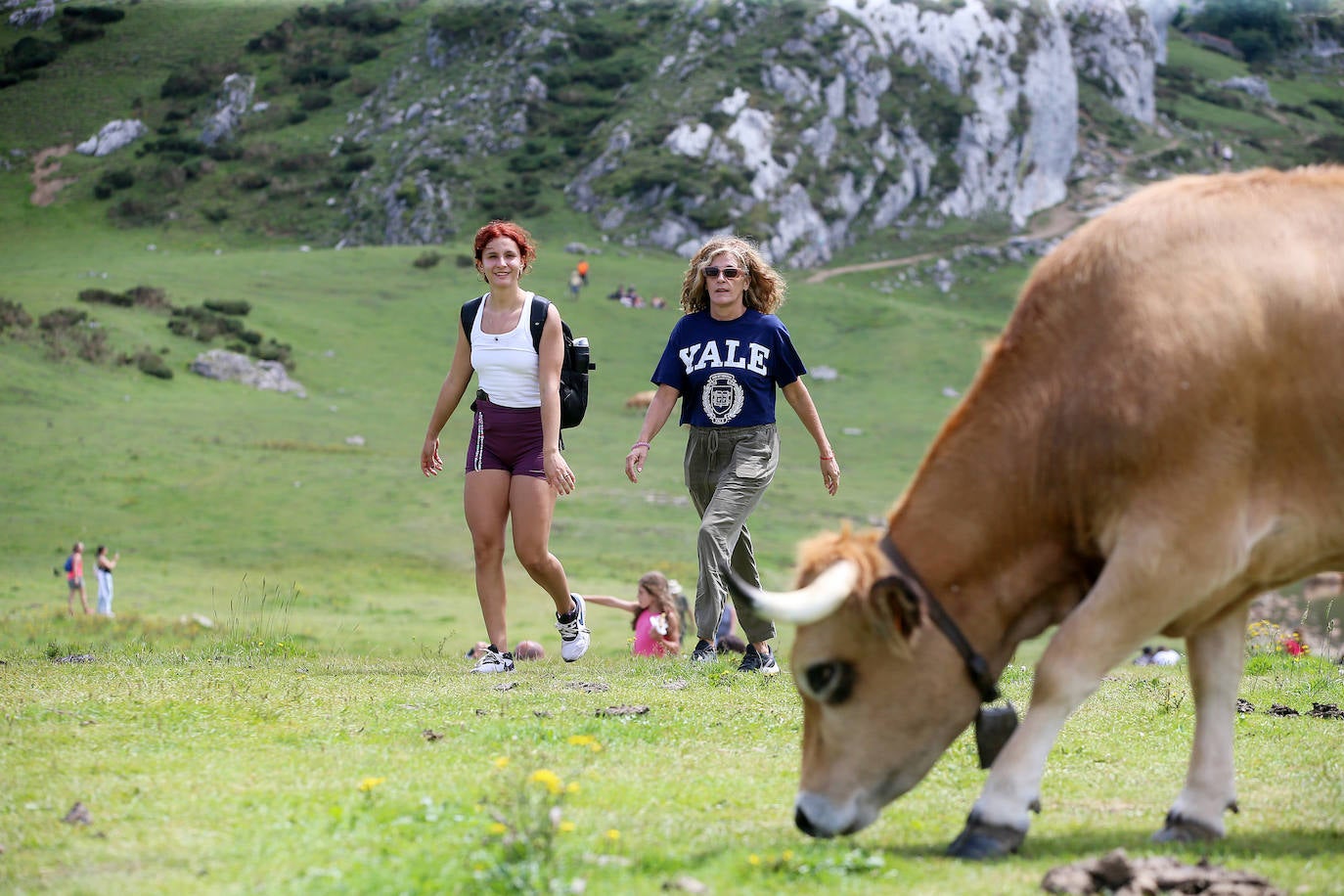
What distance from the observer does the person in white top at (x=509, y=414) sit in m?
10.0

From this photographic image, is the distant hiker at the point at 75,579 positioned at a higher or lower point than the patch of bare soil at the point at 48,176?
higher

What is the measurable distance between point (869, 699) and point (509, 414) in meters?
5.48

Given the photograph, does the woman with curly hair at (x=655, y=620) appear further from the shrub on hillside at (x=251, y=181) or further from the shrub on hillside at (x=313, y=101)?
the shrub on hillside at (x=313, y=101)

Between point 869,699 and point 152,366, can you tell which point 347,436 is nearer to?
point 152,366

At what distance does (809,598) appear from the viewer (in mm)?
4996

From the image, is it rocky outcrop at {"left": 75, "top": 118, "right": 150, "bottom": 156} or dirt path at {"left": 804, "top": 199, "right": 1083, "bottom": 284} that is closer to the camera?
dirt path at {"left": 804, "top": 199, "right": 1083, "bottom": 284}

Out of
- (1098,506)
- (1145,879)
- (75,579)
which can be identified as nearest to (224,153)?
(75,579)

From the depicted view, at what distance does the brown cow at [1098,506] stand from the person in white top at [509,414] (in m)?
4.75

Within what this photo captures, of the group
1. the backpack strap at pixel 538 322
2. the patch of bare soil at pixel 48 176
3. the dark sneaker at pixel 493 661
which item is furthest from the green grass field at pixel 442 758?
the patch of bare soil at pixel 48 176

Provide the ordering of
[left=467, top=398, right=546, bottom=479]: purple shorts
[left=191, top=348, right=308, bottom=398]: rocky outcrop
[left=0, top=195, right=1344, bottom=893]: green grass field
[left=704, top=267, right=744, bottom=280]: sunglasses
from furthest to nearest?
1. [left=191, top=348, right=308, bottom=398]: rocky outcrop
2. [left=704, top=267, right=744, bottom=280]: sunglasses
3. [left=467, top=398, right=546, bottom=479]: purple shorts
4. [left=0, top=195, right=1344, bottom=893]: green grass field

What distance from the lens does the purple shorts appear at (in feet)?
33.4

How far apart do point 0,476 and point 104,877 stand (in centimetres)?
3443

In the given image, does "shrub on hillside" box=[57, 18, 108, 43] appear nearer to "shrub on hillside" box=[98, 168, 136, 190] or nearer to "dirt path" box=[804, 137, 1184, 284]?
"shrub on hillside" box=[98, 168, 136, 190]

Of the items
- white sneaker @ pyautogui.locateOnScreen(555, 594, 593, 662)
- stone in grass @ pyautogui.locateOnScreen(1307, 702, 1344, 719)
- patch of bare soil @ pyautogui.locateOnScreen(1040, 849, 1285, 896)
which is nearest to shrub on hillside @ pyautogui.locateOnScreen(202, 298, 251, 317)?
white sneaker @ pyautogui.locateOnScreen(555, 594, 593, 662)
